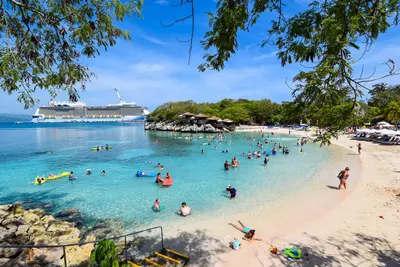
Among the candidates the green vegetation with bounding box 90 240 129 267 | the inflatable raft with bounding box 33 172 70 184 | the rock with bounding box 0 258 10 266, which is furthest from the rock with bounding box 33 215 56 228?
the inflatable raft with bounding box 33 172 70 184

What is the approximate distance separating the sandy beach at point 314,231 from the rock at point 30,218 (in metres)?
5.82

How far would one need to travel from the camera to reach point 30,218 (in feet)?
30.9

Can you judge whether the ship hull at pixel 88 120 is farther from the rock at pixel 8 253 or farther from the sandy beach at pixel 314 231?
the rock at pixel 8 253

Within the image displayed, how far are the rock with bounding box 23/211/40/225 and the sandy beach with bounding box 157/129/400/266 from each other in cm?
582

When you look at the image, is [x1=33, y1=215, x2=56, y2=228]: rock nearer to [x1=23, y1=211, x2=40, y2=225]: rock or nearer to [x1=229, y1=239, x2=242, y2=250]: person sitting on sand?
[x1=23, y1=211, x2=40, y2=225]: rock

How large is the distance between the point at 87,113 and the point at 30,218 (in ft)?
499

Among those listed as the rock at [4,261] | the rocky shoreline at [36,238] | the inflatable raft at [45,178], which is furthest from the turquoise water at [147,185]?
the rock at [4,261]

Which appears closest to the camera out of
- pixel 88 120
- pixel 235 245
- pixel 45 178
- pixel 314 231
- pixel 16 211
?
pixel 235 245

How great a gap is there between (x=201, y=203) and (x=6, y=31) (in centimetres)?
1030

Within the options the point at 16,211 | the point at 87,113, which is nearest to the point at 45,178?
the point at 16,211

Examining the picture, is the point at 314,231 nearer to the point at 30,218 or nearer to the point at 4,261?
the point at 4,261

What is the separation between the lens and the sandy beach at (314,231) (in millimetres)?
6559

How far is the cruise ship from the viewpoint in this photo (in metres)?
137

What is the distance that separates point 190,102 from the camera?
260 feet
